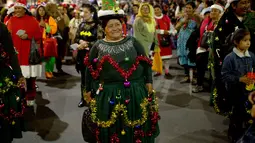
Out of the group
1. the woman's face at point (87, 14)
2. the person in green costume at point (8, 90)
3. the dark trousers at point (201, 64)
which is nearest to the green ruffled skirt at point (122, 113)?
the person in green costume at point (8, 90)

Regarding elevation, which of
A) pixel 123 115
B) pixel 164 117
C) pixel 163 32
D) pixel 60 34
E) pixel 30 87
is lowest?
pixel 164 117

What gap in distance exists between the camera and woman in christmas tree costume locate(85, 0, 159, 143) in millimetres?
3541

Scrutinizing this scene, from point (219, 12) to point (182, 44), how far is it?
4.38 ft

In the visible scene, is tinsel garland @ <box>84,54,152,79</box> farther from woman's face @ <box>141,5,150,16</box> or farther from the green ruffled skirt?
woman's face @ <box>141,5,150,16</box>

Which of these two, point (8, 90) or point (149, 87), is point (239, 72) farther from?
point (8, 90)

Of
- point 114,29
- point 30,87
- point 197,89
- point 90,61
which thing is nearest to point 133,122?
point 90,61

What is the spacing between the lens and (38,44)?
244 inches

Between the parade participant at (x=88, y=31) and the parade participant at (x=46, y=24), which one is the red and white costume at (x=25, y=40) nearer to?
the parade participant at (x=88, y=31)

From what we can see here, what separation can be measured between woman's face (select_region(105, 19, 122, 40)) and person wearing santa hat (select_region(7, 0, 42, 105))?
272 cm

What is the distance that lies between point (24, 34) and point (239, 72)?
11.3 feet

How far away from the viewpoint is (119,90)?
3555 mm

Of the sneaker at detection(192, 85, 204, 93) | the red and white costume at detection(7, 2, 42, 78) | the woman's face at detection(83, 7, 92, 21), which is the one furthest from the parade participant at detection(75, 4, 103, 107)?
Result: the sneaker at detection(192, 85, 204, 93)

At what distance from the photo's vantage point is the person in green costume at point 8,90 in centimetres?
389

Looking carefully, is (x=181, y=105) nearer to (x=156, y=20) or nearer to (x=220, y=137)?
(x=220, y=137)
